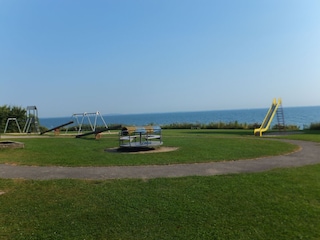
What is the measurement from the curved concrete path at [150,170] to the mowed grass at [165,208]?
68 cm

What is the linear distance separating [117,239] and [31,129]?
3032cm

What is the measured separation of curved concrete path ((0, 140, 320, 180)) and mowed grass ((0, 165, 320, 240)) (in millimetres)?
676

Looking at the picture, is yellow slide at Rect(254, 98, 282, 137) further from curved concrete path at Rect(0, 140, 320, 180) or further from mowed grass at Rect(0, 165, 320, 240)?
mowed grass at Rect(0, 165, 320, 240)

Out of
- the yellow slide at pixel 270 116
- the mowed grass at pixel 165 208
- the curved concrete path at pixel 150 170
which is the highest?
the yellow slide at pixel 270 116

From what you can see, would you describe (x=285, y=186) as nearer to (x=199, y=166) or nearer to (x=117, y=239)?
(x=199, y=166)

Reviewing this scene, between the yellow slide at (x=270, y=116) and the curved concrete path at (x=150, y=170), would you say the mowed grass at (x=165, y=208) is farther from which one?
the yellow slide at (x=270, y=116)

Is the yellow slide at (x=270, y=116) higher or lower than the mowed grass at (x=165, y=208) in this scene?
higher

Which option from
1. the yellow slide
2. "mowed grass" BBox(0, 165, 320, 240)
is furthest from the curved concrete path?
the yellow slide

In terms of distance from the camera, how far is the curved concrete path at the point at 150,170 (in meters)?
8.41

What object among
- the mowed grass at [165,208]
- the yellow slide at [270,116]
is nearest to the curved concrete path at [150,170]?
the mowed grass at [165,208]

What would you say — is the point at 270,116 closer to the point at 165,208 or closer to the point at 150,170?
the point at 150,170

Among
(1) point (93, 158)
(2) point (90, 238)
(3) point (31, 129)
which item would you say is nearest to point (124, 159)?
(1) point (93, 158)

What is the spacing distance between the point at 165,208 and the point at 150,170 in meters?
3.27

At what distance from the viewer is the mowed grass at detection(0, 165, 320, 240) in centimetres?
488
